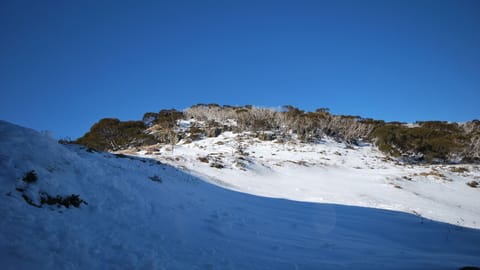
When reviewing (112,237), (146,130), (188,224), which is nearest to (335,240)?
(188,224)

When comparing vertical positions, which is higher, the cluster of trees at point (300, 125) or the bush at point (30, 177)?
the cluster of trees at point (300, 125)

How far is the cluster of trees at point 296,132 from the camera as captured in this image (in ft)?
96.3

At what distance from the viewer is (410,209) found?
1041 centimetres

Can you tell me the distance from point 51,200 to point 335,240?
6435 mm

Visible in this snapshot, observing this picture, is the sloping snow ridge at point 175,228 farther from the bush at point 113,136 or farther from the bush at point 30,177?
the bush at point 113,136

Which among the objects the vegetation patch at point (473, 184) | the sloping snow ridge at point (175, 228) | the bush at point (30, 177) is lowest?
the sloping snow ridge at point (175, 228)

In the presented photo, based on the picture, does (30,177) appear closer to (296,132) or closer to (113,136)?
(113,136)

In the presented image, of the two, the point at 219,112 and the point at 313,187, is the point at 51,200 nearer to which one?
the point at 313,187

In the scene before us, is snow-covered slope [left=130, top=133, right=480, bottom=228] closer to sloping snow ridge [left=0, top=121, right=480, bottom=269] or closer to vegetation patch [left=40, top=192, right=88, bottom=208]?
sloping snow ridge [left=0, top=121, right=480, bottom=269]

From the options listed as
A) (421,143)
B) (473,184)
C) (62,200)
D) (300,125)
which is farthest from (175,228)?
(421,143)

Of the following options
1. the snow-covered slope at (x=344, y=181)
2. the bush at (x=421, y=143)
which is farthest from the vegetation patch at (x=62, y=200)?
the bush at (x=421, y=143)

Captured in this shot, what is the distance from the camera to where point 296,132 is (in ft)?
123

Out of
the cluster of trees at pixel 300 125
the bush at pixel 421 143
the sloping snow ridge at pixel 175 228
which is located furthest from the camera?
the cluster of trees at pixel 300 125

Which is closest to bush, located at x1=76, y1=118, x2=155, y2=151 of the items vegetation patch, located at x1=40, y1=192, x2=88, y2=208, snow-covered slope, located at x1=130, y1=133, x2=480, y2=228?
snow-covered slope, located at x1=130, y1=133, x2=480, y2=228
